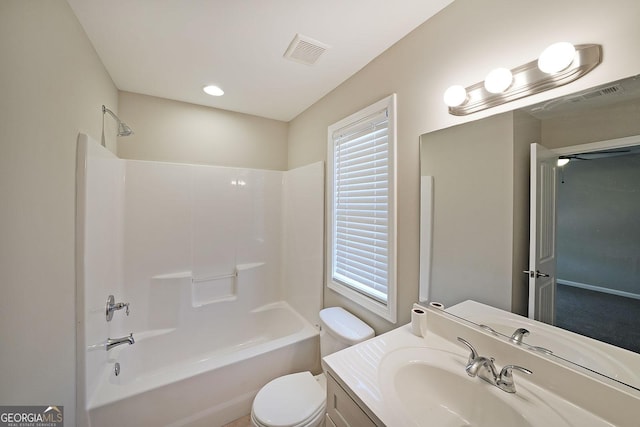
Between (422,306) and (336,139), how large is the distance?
54.2 inches

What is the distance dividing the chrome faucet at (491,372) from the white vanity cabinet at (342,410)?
437 millimetres

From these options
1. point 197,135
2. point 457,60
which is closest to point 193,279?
point 197,135

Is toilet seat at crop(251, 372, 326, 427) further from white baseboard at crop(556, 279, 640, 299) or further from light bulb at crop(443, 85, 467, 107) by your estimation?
light bulb at crop(443, 85, 467, 107)

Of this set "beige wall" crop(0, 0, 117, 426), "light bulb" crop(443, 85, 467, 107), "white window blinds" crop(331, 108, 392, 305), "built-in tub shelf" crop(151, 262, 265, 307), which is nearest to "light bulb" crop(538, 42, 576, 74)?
"light bulb" crop(443, 85, 467, 107)

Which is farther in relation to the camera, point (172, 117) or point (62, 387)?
point (172, 117)

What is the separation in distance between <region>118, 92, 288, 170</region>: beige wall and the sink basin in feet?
7.67

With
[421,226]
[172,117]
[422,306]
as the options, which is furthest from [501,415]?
[172,117]

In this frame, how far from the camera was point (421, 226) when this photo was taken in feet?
4.19

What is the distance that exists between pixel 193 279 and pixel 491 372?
7.55ft

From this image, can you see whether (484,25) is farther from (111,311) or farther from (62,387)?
(111,311)

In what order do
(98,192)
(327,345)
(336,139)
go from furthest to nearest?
(336,139)
(327,345)
(98,192)

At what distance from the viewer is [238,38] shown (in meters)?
1.40

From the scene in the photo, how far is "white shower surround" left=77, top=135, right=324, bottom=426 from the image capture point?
1397mm

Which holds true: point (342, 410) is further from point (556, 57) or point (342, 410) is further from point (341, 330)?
point (556, 57)
